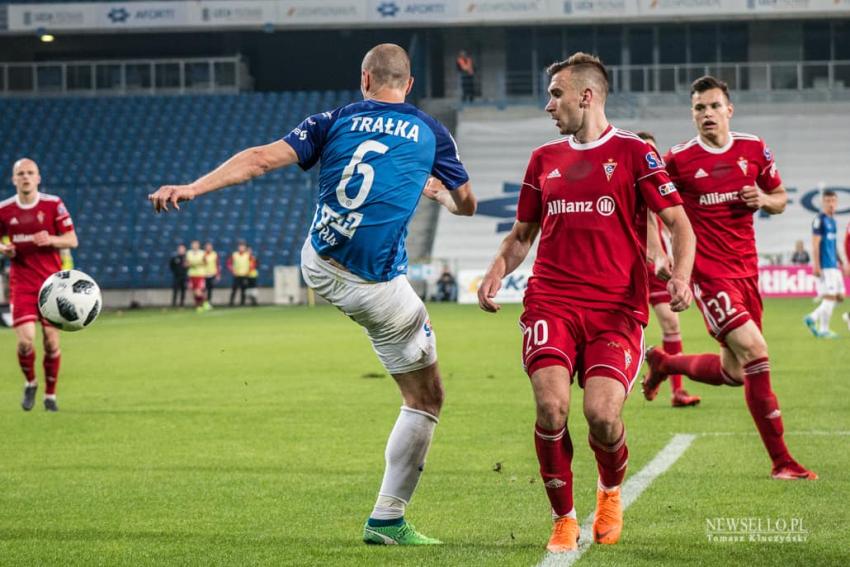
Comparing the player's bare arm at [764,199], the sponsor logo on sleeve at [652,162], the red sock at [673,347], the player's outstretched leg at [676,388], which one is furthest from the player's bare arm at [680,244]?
the red sock at [673,347]

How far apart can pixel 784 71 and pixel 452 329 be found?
24.0 m

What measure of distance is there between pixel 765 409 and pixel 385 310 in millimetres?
2889

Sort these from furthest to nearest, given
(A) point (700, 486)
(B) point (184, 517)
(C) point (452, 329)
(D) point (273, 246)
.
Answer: (D) point (273, 246), (C) point (452, 329), (A) point (700, 486), (B) point (184, 517)

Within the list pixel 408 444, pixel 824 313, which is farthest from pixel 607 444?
pixel 824 313

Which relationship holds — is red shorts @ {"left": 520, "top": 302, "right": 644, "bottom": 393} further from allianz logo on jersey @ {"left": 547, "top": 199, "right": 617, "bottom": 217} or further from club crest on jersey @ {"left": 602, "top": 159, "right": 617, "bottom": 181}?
club crest on jersey @ {"left": 602, "top": 159, "right": 617, "bottom": 181}

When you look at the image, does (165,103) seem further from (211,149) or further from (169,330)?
(169,330)

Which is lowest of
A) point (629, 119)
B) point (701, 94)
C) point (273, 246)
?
point (273, 246)

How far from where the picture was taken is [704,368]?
929 cm

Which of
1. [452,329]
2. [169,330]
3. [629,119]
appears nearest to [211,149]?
[629,119]

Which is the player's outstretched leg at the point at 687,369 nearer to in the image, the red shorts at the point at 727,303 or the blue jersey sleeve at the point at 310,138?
the red shorts at the point at 727,303

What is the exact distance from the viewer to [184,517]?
657 cm

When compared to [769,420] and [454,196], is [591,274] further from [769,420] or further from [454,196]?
[769,420]

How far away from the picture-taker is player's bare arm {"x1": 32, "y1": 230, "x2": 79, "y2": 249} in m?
11.8

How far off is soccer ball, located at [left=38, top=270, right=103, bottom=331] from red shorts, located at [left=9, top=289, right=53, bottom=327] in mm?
3269
